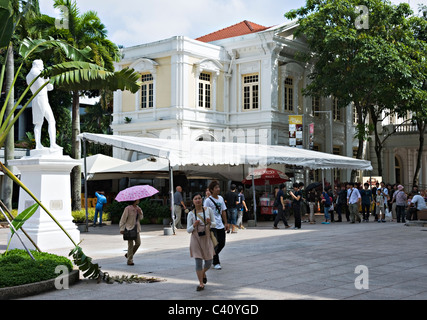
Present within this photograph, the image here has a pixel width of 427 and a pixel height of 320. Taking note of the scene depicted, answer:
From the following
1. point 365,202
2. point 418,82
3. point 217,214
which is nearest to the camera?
point 217,214

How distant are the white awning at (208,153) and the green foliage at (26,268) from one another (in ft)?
29.0

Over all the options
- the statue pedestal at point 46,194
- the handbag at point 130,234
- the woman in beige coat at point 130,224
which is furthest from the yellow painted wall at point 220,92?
the handbag at point 130,234

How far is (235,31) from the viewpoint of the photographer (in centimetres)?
3625

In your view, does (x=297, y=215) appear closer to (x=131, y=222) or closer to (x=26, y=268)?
(x=131, y=222)

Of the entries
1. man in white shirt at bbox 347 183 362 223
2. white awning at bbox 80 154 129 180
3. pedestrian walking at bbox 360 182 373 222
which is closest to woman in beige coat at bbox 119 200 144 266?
man in white shirt at bbox 347 183 362 223

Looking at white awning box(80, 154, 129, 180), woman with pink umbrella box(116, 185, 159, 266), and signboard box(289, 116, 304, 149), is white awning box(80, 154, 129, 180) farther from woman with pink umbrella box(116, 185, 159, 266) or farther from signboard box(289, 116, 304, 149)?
woman with pink umbrella box(116, 185, 159, 266)

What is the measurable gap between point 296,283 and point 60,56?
1689cm

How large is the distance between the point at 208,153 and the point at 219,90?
1329 cm

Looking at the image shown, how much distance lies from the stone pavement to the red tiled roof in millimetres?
21231

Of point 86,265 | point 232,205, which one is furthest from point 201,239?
point 232,205

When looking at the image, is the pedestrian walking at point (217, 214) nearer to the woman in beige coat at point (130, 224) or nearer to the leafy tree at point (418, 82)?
the woman in beige coat at point (130, 224)

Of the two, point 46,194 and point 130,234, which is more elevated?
point 46,194

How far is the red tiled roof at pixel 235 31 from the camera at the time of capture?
35.7 meters

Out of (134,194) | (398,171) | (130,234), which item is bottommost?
(130,234)
